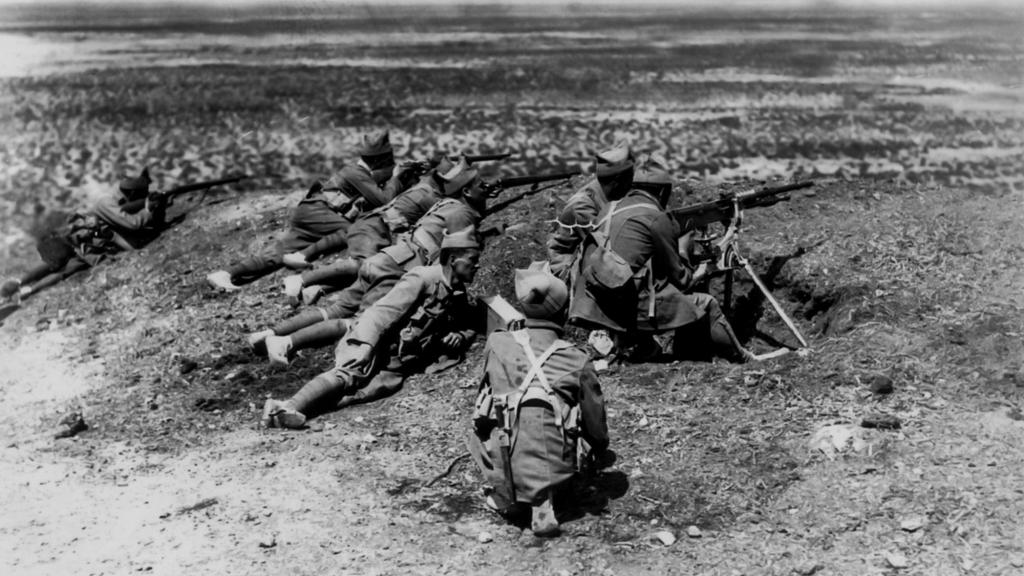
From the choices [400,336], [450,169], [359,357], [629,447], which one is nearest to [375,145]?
[450,169]

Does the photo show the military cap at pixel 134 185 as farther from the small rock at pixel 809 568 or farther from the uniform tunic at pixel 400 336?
the small rock at pixel 809 568

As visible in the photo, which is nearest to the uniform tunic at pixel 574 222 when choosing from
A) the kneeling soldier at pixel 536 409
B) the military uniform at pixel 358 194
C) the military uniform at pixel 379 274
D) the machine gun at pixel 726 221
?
the machine gun at pixel 726 221

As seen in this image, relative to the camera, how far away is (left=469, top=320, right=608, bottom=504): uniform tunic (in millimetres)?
6277

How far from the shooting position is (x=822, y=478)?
21.8 ft

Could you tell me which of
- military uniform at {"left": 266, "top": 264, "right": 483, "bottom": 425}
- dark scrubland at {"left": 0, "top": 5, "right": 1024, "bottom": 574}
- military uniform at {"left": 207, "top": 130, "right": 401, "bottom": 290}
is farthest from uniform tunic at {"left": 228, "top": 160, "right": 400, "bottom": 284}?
military uniform at {"left": 266, "top": 264, "right": 483, "bottom": 425}

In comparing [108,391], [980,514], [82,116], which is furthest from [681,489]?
[82,116]

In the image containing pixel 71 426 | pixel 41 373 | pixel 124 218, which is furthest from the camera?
pixel 124 218

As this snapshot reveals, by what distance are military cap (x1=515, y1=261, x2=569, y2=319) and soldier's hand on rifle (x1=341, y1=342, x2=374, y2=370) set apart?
252 centimetres

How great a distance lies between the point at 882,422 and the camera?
7027 millimetres

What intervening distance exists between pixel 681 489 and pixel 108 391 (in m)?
5.77

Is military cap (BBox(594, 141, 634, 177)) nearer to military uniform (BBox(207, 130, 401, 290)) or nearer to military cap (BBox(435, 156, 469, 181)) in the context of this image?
military cap (BBox(435, 156, 469, 181))

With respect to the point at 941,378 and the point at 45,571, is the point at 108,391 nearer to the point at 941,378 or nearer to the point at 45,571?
A: the point at 45,571

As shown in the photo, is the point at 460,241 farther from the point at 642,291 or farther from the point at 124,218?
the point at 124,218

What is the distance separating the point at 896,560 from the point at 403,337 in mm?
4655
